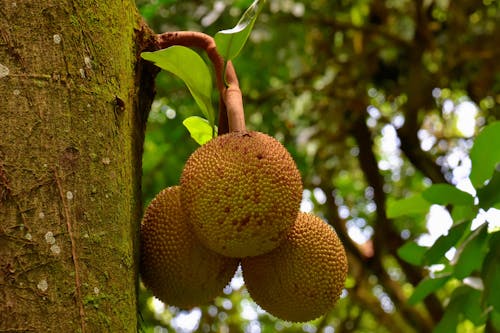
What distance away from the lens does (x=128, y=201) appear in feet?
2.56

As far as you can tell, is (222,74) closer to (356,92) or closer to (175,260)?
(175,260)

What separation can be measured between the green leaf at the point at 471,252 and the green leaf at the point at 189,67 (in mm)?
470

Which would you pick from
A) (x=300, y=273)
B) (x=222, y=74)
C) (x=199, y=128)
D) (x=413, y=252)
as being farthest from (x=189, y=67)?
(x=413, y=252)

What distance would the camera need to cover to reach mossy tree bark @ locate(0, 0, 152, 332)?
A: 67 cm

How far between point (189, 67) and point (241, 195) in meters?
0.19

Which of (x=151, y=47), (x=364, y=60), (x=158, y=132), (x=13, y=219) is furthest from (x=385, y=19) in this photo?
(x=13, y=219)

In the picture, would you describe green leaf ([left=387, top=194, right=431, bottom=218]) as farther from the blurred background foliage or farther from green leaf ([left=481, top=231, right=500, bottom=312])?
the blurred background foliage

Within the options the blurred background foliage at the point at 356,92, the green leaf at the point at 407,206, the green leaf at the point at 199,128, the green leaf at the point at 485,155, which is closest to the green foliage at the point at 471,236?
the green leaf at the point at 485,155

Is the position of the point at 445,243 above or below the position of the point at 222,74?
below

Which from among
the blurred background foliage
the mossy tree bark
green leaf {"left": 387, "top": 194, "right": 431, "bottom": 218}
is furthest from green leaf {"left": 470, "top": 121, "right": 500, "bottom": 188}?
the blurred background foliage

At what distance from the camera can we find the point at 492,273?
110cm

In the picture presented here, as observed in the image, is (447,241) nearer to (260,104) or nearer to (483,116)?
(260,104)

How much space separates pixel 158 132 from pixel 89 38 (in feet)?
6.10

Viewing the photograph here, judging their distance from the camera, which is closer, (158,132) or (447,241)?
(447,241)
